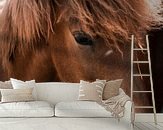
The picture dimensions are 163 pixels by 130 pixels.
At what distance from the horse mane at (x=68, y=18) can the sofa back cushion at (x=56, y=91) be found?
0.57 metres

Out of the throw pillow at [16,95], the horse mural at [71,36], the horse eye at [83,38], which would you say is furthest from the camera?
the horse eye at [83,38]

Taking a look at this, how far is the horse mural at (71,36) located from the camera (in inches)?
168

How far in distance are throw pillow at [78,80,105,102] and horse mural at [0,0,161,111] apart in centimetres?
33

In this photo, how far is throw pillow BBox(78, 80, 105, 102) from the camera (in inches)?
156

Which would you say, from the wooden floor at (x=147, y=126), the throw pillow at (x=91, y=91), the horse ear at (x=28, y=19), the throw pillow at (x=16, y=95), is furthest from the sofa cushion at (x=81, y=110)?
the horse ear at (x=28, y=19)

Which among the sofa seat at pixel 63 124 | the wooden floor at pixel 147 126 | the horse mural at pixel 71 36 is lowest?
the wooden floor at pixel 147 126

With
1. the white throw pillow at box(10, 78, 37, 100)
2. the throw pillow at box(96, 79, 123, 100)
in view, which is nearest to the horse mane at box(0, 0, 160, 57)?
the white throw pillow at box(10, 78, 37, 100)

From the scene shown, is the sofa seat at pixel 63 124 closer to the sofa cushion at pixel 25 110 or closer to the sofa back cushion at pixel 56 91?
the sofa cushion at pixel 25 110

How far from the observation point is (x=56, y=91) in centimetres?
432

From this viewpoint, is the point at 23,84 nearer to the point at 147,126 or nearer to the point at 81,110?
the point at 81,110

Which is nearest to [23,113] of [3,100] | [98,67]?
[3,100]

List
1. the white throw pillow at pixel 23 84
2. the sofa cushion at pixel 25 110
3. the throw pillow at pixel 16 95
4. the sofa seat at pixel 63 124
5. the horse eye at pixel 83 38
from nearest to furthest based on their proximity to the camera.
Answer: the sofa seat at pixel 63 124 → the sofa cushion at pixel 25 110 → the throw pillow at pixel 16 95 → the white throw pillow at pixel 23 84 → the horse eye at pixel 83 38

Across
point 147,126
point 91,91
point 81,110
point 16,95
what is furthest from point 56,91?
point 147,126

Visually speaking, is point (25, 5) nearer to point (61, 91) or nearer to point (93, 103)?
point (61, 91)
